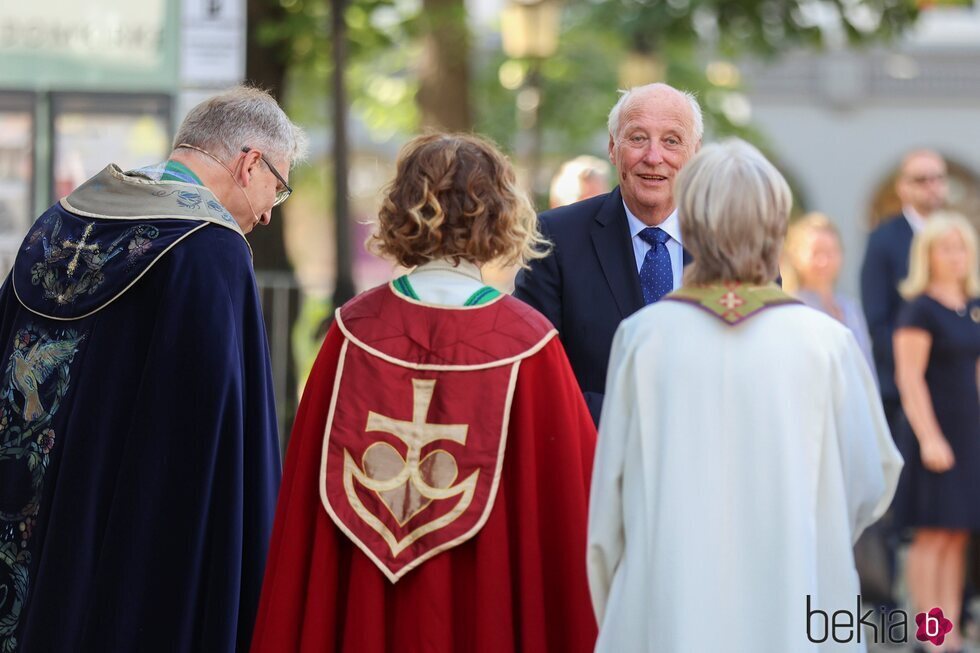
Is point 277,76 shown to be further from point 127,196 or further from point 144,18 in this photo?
point 127,196

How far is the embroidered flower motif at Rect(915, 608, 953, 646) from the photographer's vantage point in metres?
7.87

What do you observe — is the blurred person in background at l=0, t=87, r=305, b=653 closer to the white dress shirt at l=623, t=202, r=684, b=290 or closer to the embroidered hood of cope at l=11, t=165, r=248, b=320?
the embroidered hood of cope at l=11, t=165, r=248, b=320

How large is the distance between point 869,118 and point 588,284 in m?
30.0

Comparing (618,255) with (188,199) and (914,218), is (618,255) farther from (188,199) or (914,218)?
(914,218)

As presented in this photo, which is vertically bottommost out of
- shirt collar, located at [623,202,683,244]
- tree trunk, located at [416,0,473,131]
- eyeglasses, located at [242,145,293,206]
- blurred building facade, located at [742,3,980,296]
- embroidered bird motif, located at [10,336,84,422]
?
embroidered bird motif, located at [10,336,84,422]

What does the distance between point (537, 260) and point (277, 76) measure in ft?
24.2

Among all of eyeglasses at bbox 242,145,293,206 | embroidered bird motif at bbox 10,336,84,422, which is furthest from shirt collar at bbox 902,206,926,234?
embroidered bird motif at bbox 10,336,84,422

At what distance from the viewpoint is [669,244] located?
5.55 m

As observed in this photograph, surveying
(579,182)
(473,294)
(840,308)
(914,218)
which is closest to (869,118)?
(914,218)

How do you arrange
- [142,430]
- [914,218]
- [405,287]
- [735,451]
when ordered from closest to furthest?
1. [735,451]
2. [405,287]
3. [142,430]
4. [914,218]

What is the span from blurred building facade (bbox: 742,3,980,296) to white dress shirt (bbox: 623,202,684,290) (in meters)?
28.7

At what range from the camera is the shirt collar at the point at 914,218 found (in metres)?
9.98

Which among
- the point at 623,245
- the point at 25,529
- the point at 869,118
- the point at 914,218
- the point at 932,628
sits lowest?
the point at 932,628

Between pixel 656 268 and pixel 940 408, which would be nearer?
pixel 656 268
